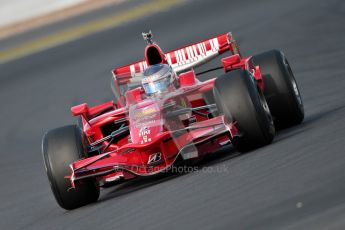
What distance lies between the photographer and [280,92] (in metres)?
12.6

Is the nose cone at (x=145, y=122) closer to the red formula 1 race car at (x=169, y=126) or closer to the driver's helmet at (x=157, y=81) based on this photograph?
the red formula 1 race car at (x=169, y=126)

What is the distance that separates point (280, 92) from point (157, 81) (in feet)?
5.14

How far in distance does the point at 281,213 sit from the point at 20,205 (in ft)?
20.2

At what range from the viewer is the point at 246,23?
24922 millimetres

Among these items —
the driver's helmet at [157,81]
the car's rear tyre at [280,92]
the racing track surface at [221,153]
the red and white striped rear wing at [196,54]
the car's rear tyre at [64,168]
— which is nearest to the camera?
the racing track surface at [221,153]

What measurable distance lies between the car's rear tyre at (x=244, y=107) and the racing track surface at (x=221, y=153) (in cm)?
20

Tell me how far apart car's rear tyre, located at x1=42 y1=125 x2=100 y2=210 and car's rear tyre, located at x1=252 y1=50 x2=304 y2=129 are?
2675 millimetres

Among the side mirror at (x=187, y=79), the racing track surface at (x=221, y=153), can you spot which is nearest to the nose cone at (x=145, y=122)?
the racing track surface at (x=221, y=153)

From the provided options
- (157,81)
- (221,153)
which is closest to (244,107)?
(221,153)

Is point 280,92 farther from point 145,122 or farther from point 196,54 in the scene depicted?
point 196,54

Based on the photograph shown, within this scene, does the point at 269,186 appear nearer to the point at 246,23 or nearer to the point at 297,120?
the point at 297,120

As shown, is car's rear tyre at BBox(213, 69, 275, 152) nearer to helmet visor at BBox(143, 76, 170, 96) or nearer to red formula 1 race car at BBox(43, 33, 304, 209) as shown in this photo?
red formula 1 race car at BBox(43, 33, 304, 209)

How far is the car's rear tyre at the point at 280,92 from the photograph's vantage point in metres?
12.6

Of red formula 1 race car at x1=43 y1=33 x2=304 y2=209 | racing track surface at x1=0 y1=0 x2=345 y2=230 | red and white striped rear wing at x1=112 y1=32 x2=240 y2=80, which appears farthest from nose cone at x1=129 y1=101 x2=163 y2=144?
red and white striped rear wing at x1=112 y1=32 x2=240 y2=80
